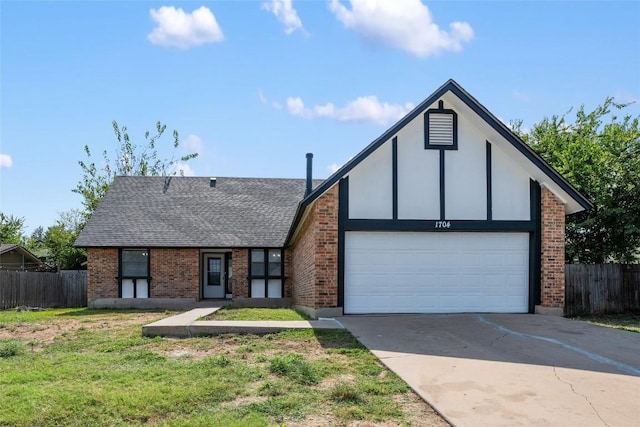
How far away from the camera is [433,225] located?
484 inches

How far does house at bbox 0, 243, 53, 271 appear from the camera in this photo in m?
31.3

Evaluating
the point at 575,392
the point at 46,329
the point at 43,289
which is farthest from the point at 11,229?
the point at 575,392

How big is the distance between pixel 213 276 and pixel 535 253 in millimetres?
13847

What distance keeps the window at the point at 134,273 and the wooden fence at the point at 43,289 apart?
3.57 m

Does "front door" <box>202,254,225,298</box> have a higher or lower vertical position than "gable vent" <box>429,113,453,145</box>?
lower

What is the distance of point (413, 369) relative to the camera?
6637 millimetres

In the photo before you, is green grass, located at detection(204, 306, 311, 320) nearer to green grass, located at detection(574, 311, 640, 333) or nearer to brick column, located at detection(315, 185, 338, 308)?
brick column, located at detection(315, 185, 338, 308)

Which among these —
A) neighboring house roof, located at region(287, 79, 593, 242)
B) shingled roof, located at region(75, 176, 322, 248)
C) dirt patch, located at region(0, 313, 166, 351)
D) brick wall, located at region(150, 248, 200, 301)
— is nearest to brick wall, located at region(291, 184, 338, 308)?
neighboring house roof, located at region(287, 79, 593, 242)

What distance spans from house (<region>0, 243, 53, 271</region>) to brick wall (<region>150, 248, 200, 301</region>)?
1534cm

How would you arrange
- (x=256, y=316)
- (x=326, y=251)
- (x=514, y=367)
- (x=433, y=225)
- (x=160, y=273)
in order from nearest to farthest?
(x=514, y=367) → (x=326, y=251) → (x=433, y=225) → (x=256, y=316) → (x=160, y=273)

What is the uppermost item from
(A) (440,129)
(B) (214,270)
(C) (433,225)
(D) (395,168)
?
(A) (440,129)

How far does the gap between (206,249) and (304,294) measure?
749 cm

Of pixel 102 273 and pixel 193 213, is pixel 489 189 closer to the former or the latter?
pixel 193 213

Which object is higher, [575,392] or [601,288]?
[575,392]
